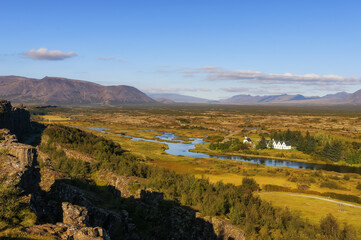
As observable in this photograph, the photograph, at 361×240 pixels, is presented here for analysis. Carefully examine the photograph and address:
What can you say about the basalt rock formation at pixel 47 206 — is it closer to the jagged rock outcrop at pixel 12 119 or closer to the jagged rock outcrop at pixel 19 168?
the jagged rock outcrop at pixel 19 168

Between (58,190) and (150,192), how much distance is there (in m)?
11.0

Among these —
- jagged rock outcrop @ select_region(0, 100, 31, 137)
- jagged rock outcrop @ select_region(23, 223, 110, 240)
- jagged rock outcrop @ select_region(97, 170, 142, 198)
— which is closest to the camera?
jagged rock outcrop @ select_region(23, 223, 110, 240)

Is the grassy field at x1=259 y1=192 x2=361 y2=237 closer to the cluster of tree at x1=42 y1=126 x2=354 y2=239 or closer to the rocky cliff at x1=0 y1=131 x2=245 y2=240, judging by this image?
the cluster of tree at x1=42 y1=126 x2=354 y2=239

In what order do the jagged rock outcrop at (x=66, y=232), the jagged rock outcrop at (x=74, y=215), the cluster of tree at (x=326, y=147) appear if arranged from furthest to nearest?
1. the cluster of tree at (x=326, y=147)
2. the jagged rock outcrop at (x=74, y=215)
3. the jagged rock outcrop at (x=66, y=232)

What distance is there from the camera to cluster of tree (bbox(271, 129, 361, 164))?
90644 mm

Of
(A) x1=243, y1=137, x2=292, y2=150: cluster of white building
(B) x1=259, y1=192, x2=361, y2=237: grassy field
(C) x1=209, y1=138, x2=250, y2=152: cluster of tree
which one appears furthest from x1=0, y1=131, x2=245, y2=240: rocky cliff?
(A) x1=243, y1=137, x2=292, y2=150: cluster of white building

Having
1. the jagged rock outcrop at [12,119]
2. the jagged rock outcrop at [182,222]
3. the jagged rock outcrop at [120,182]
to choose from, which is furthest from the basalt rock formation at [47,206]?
the jagged rock outcrop at [12,119]

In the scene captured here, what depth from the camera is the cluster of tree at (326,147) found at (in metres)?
90.6

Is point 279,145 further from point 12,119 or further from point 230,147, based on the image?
point 12,119

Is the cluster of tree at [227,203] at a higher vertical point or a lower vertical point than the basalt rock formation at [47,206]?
lower

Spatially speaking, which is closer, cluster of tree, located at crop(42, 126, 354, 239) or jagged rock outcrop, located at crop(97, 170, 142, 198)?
cluster of tree, located at crop(42, 126, 354, 239)

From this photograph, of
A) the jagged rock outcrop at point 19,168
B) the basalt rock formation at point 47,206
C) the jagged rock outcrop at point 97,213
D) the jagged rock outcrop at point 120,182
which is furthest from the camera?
the jagged rock outcrop at point 120,182

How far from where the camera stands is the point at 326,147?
9381 cm

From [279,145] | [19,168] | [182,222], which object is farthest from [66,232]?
[279,145]
